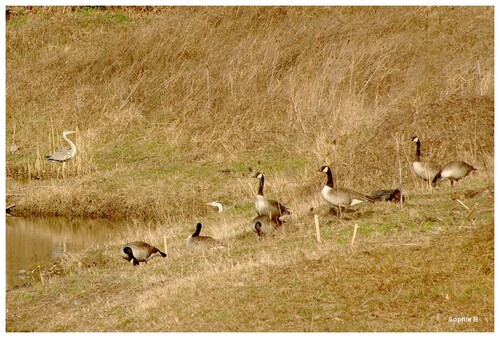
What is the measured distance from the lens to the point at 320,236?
14.9 metres

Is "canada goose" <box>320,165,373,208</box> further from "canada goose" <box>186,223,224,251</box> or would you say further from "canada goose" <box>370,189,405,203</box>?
"canada goose" <box>186,223,224,251</box>

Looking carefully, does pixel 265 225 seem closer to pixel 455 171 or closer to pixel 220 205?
pixel 455 171

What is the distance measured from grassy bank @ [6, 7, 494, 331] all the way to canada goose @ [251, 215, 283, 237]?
1.27 ft

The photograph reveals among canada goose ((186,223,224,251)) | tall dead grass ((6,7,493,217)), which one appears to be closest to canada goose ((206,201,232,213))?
tall dead grass ((6,7,493,217))

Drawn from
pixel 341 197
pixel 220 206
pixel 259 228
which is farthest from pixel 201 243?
pixel 220 206

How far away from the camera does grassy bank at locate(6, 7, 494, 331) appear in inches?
482

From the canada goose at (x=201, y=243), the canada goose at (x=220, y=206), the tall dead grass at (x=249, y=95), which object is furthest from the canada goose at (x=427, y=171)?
the canada goose at (x=201, y=243)

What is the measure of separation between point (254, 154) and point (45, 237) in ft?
20.8

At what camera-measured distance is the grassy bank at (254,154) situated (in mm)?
12250

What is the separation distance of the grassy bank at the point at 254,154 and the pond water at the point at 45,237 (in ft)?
1.87

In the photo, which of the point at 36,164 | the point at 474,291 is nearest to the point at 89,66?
the point at 36,164

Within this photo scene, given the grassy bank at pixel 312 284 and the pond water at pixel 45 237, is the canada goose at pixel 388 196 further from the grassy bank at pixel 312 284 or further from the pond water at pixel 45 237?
the pond water at pixel 45 237

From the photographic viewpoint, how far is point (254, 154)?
2520 cm

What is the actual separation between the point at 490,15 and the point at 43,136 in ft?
46.6
